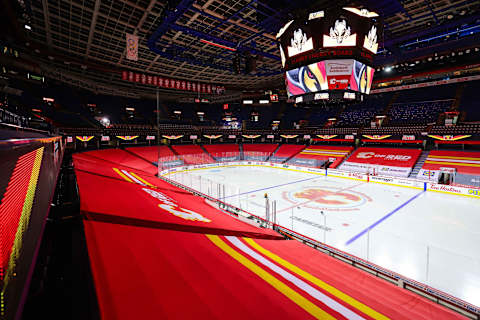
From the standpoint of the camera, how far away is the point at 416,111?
2538cm

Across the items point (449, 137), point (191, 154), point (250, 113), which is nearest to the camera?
point (449, 137)

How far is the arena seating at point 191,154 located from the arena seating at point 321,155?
1199cm

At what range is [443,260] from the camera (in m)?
5.59

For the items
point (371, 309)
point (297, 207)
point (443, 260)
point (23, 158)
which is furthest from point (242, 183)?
point (23, 158)

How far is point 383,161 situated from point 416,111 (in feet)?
28.9

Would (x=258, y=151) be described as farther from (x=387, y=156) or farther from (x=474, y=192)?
(x=474, y=192)

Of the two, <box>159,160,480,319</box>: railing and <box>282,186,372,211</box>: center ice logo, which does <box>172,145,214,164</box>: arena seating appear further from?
<box>159,160,480,319</box>: railing

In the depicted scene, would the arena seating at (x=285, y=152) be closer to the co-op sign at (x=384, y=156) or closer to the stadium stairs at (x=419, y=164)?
the co-op sign at (x=384, y=156)

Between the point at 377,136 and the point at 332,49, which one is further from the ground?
the point at 332,49

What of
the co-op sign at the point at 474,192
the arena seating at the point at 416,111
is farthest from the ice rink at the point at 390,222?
the arena seating at the point at 416,111

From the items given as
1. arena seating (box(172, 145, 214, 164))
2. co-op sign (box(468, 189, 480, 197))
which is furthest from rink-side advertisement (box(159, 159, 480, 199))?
arena seating (box(172, 145, 214, 164))

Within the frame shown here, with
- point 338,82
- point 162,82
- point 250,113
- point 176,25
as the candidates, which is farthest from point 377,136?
point 162,82

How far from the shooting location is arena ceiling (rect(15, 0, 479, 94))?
1323cm

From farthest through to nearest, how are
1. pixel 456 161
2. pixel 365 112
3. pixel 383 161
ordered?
1. pixel 365 112
2. pixel 383 161
3. pixel 456 161
